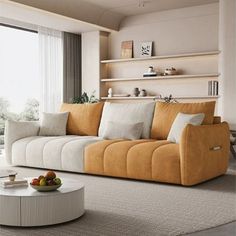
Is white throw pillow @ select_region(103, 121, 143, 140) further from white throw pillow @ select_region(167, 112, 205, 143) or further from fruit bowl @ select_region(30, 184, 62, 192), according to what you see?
fruit bowl @ select_region(30, 184, 62, 192)

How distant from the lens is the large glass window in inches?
317

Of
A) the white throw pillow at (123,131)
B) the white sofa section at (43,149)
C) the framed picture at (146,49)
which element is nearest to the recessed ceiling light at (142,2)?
the framed picture at (146,49)

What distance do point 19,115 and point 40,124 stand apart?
218 cm

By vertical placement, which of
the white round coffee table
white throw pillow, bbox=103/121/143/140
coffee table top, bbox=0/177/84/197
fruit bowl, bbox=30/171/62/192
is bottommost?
the white round coffee table

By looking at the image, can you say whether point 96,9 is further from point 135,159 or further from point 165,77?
point 135,159

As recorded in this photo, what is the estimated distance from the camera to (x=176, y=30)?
7703 millimetres

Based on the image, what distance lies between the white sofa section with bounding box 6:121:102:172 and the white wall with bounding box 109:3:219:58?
282 cm

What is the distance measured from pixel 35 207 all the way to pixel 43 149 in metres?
2.65

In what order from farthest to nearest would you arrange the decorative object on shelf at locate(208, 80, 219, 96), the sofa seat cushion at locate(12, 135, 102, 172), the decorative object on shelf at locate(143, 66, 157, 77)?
1. the decorative object on shelf at locate(143, 66, 157, 77)
2. the decorative object on shelf at locate(208, 80, 219, 96)
3. the sofa seat cushion at locate(12, 135, 102, 172)

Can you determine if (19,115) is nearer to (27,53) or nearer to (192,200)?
(27,53)

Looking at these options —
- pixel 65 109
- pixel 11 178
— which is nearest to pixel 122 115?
pixel 65 109

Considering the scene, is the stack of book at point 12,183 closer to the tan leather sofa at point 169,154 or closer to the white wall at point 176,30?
the tan leather sofa at point 169,154

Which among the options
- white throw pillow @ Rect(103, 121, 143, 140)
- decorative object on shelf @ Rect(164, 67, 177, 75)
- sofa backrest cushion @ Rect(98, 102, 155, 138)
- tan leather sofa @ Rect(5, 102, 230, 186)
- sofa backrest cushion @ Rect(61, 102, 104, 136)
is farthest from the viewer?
decorative object on shelf @ Rect(164, 67, 177, 75)

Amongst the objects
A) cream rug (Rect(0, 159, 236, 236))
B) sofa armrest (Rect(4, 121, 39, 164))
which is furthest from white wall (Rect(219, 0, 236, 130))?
sofa armrest (Rect(4, 121, 39, 164))
